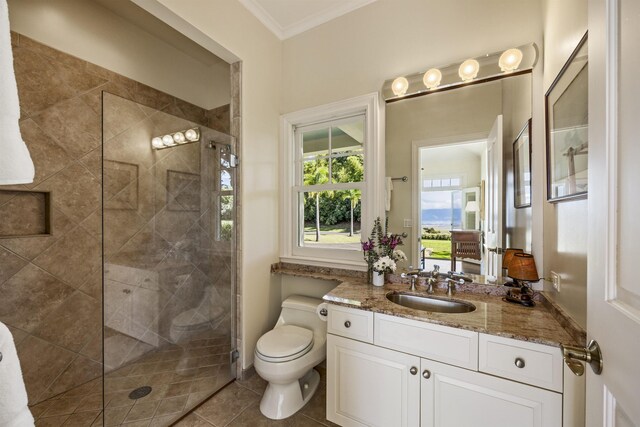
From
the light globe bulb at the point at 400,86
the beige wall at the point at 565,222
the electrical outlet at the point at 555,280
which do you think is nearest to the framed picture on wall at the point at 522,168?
the beige wall at the point at 565,222

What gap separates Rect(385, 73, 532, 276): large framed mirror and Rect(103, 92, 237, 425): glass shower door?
133cm

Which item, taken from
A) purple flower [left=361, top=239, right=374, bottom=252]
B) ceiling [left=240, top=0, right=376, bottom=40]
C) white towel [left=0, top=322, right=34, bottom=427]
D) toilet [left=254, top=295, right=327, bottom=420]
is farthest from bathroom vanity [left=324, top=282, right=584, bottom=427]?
ceiling [left=240, top=0, right=376, bottom=40]

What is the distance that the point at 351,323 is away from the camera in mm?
1447

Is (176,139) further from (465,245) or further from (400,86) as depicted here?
(465,245)

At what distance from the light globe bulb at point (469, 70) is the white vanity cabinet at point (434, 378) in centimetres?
153

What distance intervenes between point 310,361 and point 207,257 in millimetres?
1100

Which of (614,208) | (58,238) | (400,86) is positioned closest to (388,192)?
(400,86)

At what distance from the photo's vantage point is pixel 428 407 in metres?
1.25

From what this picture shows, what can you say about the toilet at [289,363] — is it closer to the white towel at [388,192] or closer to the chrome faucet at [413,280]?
the chrome faucet at [413,280]

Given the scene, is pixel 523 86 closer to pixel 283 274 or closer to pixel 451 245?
pixel 451 245

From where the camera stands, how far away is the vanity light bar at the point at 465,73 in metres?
1.49

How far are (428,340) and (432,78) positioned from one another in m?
1.63

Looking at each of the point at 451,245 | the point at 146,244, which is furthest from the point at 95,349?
the point at 451,245

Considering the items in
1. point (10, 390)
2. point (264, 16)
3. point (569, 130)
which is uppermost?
point (264, 16)
